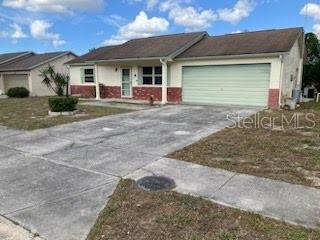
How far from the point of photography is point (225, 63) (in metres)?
14.3

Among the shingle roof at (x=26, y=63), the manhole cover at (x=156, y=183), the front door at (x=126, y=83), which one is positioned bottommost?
the manhole cover at (x=156, y=183)

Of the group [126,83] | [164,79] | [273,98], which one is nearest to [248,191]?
[273,98]

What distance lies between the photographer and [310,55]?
1011 inches

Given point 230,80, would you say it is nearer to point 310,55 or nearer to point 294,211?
point 294,211

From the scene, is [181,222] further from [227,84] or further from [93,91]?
[93,91]

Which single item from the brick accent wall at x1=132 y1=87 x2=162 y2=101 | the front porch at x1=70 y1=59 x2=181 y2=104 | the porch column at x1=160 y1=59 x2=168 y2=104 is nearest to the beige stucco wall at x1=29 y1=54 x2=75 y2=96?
the front porch at x1=70 y1=59 x2=181 y2=104

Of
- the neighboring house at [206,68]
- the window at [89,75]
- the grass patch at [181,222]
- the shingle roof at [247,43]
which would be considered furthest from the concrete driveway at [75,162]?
the window at [89,75]

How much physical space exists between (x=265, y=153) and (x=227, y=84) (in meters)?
8.78

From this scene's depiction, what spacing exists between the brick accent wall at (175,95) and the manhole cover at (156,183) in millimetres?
11632

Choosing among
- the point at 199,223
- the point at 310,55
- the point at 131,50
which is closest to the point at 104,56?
the point at 131,50

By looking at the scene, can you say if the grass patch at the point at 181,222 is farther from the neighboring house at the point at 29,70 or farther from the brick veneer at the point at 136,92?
the neighboring house at the point at 29,70

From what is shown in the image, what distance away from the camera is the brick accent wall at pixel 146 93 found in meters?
17.1

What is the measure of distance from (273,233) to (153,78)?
1469 cm

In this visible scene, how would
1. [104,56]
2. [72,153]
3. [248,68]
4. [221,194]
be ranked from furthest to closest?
[104,56] → [248,68] → [72,153] → [221,194]
